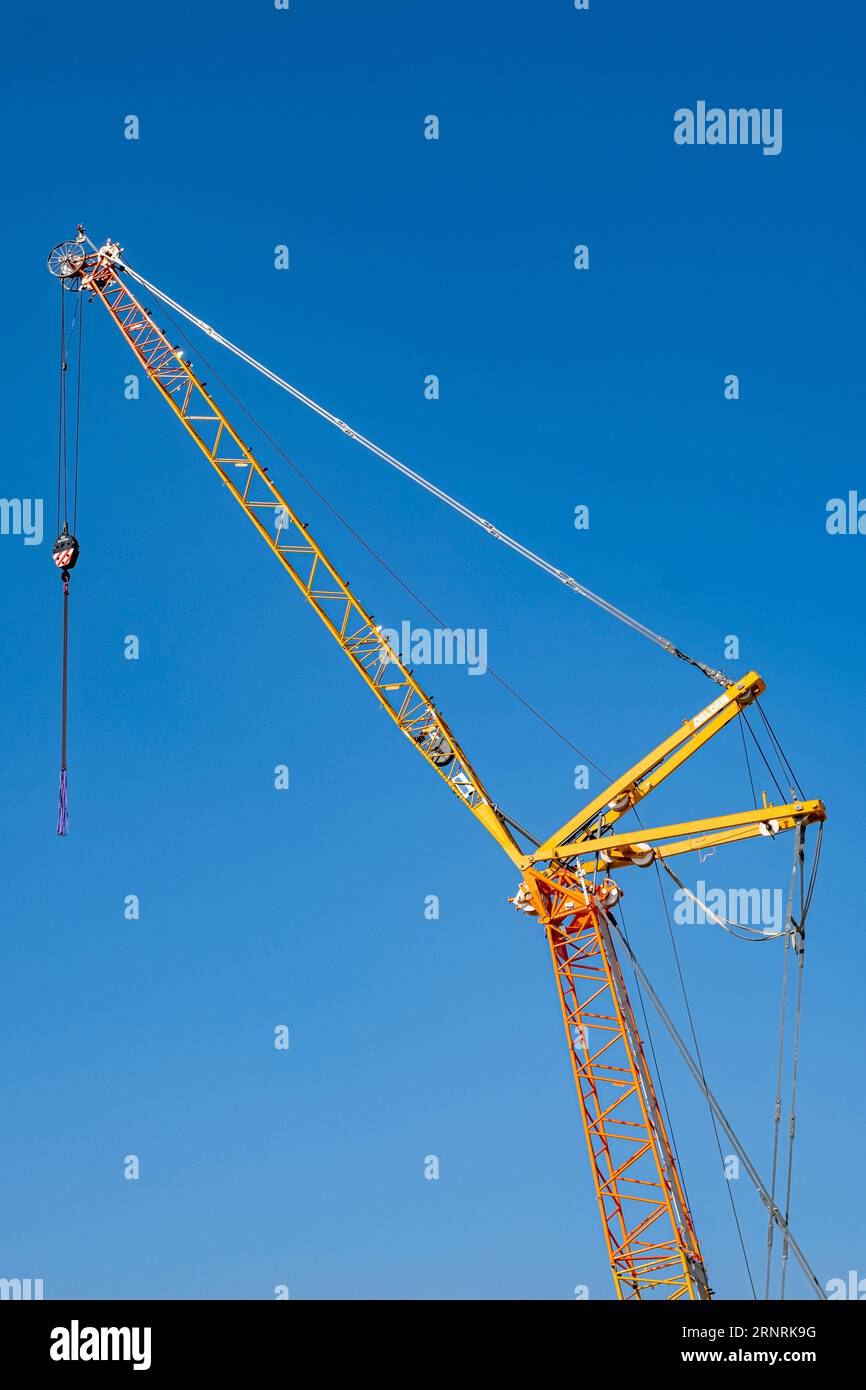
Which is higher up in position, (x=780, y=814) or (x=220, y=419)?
(x=220, y=419)

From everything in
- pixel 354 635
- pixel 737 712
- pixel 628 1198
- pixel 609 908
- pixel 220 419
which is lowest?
pixel 628 1198

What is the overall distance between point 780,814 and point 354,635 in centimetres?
2176

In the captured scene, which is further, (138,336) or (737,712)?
(138,336)
